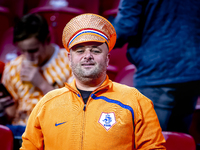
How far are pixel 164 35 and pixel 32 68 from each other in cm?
82

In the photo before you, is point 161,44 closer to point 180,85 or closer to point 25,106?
point 180,85

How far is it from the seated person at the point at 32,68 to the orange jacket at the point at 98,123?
588mm

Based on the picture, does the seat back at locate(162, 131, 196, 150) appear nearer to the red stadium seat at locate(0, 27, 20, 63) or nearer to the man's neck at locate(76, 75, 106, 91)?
the man's neck at locate(76, 75, 106, 91)

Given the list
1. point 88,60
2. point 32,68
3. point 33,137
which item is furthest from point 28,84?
point 88,60

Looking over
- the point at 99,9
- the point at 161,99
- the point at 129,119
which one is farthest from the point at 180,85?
the point at 99,9

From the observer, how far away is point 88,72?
755mm

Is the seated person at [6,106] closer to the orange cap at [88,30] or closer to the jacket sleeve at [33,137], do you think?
the jacket sleeve at [33,137]

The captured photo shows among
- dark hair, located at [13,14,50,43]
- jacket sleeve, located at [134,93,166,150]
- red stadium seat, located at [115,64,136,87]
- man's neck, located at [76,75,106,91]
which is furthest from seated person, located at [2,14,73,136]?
jacket sleeve, located at [134,93,166,150]

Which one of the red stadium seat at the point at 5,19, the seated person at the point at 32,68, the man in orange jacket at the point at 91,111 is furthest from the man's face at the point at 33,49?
the man in orange jacket at the point at 91,111

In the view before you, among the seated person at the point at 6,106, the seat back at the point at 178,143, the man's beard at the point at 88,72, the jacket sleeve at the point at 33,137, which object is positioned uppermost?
the man's beard at the point at 88,72

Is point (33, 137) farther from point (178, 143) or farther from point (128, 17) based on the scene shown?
point (128, 17)

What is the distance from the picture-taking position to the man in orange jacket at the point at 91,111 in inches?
28.1

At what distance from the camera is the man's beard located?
76 cm

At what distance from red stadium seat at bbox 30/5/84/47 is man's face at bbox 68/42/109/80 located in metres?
0.92
